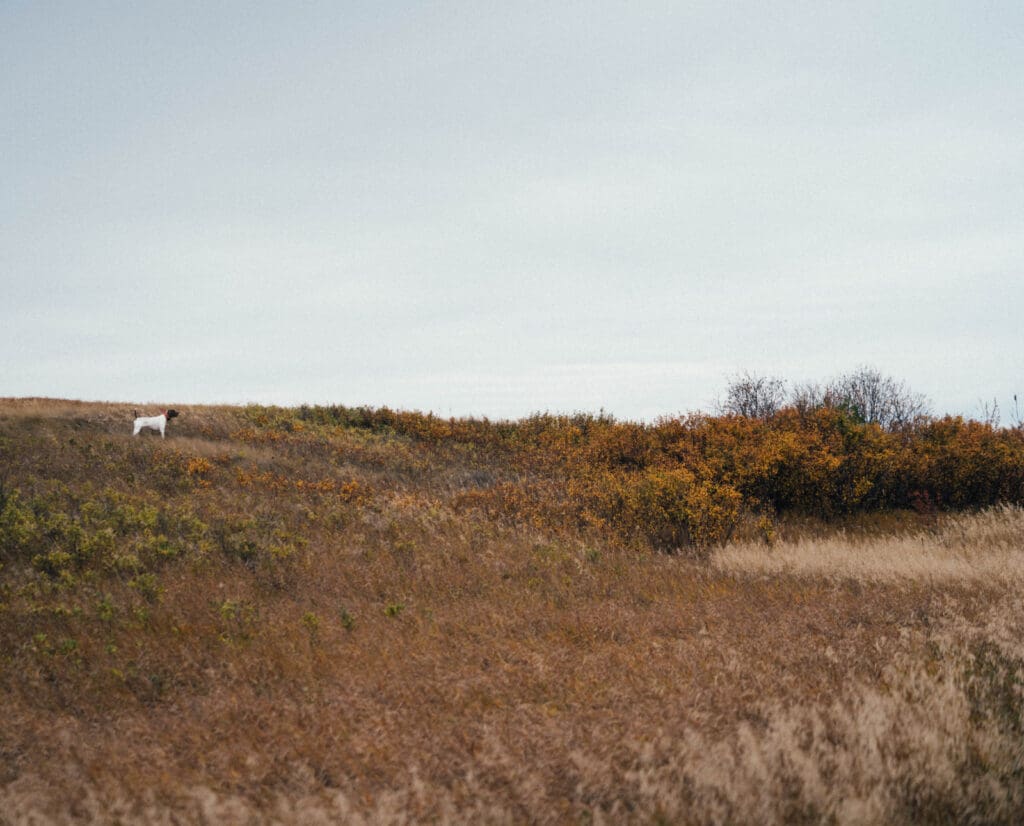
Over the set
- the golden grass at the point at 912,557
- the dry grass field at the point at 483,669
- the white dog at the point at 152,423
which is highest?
the white dog at the point at 152,423

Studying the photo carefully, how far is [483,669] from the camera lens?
6.73 metres

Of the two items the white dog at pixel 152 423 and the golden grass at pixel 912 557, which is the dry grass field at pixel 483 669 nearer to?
the golden grass at pixel 912 557

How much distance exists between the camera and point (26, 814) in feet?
14.8

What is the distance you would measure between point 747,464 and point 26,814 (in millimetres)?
15411

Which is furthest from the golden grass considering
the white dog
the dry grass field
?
the white dog

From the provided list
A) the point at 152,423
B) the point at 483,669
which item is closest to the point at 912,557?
the point at 483,669

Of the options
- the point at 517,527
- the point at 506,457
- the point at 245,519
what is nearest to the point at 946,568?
the point at 517,527

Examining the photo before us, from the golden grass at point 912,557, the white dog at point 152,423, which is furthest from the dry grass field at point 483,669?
the white dog at point 152,423

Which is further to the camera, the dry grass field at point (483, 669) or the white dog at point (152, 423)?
the white dog at point (152, 423)

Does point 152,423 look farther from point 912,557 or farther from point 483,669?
point 912,557

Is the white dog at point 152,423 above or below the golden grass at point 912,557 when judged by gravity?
above

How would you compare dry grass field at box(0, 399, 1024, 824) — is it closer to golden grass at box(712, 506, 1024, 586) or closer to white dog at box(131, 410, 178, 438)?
golden grass at box(712, 506, 1024, 586)

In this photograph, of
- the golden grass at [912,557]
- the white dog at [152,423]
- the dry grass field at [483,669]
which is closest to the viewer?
the dry grass field at [483,669]

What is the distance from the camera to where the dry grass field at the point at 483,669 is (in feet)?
14.9
